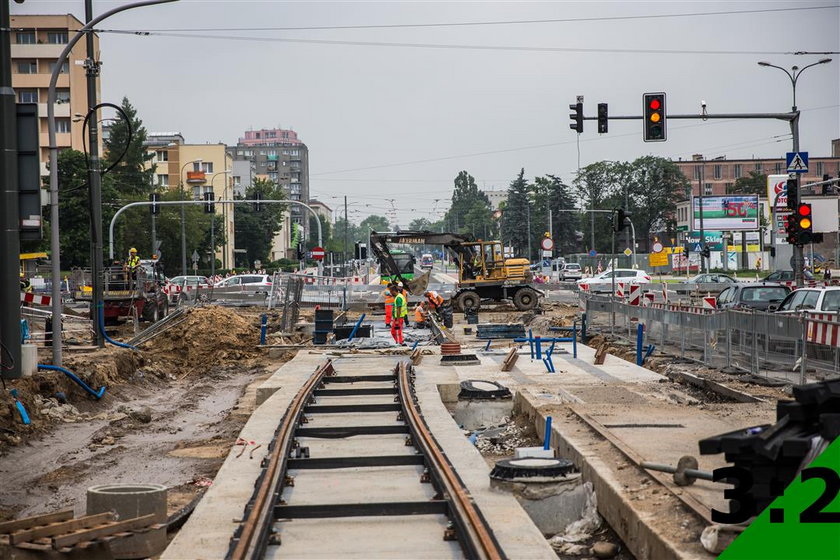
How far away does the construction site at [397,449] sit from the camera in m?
8.58

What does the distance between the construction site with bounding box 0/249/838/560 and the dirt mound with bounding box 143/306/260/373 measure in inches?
13.5

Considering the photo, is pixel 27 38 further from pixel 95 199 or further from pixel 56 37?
pixel 95 199

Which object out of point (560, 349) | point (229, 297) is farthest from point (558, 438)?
point (229, 297)

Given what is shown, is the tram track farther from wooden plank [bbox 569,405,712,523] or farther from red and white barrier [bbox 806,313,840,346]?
red and white barrier [bbox 806,313,840,346]

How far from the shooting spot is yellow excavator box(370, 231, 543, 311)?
47.7m

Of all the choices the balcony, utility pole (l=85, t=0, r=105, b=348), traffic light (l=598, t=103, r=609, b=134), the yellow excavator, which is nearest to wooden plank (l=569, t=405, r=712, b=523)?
traffic light (l=598, t=103, r=609, b=134)

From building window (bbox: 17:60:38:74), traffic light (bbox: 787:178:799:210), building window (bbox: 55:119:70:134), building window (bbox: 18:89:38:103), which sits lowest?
traffic light (bbox: 787:178:799:210)

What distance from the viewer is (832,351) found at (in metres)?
16.0

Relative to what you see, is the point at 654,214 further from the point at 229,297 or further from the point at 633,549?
the point at 633,549

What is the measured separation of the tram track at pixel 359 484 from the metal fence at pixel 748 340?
6.19m

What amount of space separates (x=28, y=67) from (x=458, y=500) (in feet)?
303

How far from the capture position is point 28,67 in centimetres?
9294

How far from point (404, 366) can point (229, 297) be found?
35428 mm

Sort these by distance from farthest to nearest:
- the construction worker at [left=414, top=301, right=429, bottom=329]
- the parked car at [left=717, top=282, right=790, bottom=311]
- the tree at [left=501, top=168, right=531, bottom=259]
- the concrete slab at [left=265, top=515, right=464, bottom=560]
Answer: the tree at [left=501, top=168, right=531, bottom=259], the construction worker at [left=414, top=301, right=429, bottom=329], the parked car at [left=717, top=282, right=790, bottom=311], the concrete slab at [left=265, top=515, right=464, bottom=560]
